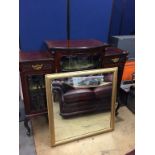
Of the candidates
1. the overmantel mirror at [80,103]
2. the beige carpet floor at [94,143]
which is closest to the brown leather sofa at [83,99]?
the overmantel mirror at [80,103]

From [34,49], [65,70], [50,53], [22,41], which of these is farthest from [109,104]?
[22,41]

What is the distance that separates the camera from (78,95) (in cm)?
190

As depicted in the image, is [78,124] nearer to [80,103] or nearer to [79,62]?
[80,103]

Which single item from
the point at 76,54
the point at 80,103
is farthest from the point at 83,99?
the point at 76,54

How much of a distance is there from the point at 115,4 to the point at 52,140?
5.70ft

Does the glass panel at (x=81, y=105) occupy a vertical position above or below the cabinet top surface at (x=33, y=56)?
below

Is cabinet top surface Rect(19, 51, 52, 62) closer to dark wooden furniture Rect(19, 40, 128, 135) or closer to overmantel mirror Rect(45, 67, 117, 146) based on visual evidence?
dark wooden furniture Rect(19, 40, 128, 135)

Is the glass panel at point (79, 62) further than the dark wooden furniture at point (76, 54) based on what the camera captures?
Yes

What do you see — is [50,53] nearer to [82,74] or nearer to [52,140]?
[82,74]

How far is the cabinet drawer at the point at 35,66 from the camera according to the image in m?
1.58

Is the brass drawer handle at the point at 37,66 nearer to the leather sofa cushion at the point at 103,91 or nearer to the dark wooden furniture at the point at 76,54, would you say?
the dark wooden furniture at the point at 76,54

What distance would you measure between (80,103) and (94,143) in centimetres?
42

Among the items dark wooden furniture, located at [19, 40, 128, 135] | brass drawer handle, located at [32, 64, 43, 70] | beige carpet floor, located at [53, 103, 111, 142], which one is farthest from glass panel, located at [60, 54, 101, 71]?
beige carpet floor, located at [53, 103, 111, 142]

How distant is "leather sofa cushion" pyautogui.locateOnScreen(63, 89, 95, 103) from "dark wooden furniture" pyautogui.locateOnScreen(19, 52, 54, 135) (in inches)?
9.4
